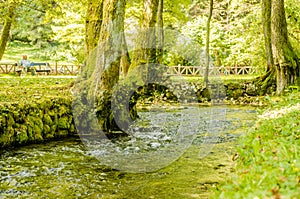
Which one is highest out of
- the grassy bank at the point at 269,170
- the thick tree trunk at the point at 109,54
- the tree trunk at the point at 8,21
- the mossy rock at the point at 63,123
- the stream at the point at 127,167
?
the tree trunk at the point at 8,21

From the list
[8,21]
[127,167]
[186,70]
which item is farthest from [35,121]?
[186,70]

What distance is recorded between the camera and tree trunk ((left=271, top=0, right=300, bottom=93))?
47.7 feet

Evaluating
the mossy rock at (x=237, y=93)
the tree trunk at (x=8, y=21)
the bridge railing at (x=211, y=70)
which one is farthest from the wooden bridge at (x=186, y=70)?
the mossy rock at (x=237, y=93)

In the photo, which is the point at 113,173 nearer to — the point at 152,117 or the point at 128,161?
the point at 128,161

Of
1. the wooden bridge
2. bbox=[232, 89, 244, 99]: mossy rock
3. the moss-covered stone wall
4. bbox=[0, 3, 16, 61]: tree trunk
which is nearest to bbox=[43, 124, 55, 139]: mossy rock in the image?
the moss-covered stone wall

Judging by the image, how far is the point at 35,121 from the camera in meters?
9.22

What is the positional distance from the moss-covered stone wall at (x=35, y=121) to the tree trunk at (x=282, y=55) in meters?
7.92

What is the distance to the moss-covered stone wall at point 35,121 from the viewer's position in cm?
844

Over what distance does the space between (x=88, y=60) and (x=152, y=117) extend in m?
3.01

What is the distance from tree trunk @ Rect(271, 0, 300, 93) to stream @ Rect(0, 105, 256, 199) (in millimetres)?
4538

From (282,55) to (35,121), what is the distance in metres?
9.30

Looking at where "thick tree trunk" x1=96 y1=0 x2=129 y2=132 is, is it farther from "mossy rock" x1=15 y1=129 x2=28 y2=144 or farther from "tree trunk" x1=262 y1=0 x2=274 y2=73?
"tree trunk" x1=262 y1=0 x2=274 y2=73

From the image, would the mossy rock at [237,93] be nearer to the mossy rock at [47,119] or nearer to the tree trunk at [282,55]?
the tree trunk at [282,55]

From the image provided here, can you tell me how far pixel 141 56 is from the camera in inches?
577
